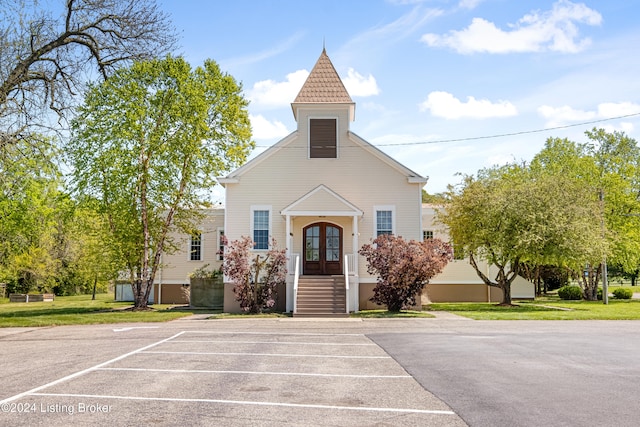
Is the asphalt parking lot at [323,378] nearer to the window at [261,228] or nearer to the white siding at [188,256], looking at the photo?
the window at [261,228]

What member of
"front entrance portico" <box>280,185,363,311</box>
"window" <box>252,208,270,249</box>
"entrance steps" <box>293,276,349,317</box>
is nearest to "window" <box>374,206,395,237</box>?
"front entrance portico" <box>280,185,363,311</box>

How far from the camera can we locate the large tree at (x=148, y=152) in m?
24.6

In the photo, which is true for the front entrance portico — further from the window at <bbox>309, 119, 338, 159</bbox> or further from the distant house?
the window at <bbox>309, 119, 338, 159</bbox>

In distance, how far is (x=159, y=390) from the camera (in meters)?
7.97

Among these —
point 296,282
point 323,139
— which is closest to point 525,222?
point 323,139

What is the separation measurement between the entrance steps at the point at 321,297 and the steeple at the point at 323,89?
300 inches

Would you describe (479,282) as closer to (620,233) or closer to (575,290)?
(575,290)

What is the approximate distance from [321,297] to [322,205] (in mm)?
3785

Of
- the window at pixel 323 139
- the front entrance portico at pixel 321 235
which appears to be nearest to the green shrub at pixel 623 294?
the front entrance portico at pixel 321 235

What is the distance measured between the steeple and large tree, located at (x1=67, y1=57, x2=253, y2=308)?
3.45 meters

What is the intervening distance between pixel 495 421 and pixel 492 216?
2058 centimetres

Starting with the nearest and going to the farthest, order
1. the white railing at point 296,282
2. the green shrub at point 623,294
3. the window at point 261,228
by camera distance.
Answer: the white railing at point 296,282 → the window at point 261,228 → the green shrub at point 623,294

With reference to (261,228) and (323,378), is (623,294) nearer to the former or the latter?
(261,228)

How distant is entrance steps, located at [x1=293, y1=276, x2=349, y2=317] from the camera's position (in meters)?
22.1
